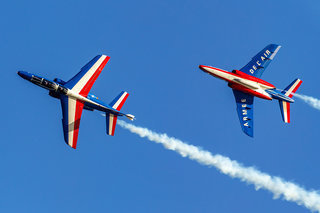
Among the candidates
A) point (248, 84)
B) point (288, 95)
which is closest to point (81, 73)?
point (248, 84)

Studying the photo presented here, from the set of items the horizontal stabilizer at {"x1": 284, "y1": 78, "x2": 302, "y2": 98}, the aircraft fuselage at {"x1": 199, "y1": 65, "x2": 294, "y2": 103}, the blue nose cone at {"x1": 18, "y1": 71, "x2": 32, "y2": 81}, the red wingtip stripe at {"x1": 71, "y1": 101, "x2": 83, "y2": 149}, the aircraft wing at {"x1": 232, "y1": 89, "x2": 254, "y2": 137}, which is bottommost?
the red wingtip stripe at {"x1": 71, "y1": 101, "x2": 83, "y2": 149}

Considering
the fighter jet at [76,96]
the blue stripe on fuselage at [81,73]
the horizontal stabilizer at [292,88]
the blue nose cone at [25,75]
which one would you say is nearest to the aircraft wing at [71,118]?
the fighter jet at [76,96]

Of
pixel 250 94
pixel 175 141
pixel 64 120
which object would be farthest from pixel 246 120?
pixel 64 120

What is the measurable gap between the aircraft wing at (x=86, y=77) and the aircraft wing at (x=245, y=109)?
18.6m

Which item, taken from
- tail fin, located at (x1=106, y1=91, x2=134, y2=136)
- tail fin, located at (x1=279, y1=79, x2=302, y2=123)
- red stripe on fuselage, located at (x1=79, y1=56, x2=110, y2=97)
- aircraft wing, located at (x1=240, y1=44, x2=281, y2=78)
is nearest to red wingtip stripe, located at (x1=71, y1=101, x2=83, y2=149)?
red stripe on fuselage, located at (x1=79, y1=56, x2=110, y2=97)

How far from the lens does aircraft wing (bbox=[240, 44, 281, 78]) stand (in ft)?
234

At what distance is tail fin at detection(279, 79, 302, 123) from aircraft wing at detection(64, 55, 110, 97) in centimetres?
2454

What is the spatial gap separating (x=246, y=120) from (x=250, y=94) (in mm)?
3581

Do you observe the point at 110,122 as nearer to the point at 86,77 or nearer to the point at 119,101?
the point at 119,101

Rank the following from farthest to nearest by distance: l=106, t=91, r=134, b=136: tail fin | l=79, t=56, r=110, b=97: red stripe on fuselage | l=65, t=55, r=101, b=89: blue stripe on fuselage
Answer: l=106, t=91, r=134, b=136: tail fin, l=79, t=56, r=110, b=97: red stripe on fuselage, l=65, t=55, r=101, b=89: blue stripe on fuselage

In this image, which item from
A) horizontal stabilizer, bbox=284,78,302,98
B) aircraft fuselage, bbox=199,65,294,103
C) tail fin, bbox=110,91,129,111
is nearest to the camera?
tail fin, bbox=110,91,129,111

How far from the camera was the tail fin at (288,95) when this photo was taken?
70688 mm

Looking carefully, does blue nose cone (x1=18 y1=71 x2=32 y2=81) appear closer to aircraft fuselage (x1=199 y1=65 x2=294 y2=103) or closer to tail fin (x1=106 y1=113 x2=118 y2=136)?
tail fin (x1=106 y1=113 x2=118 y2=136)

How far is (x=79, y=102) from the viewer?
65.8 metres
